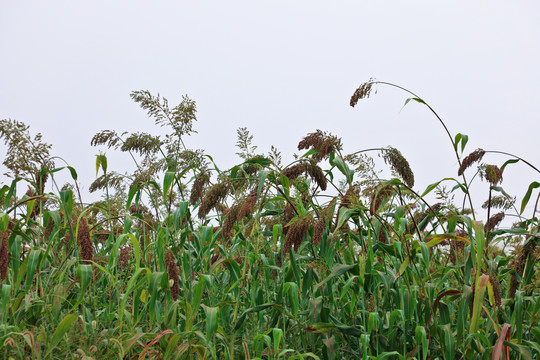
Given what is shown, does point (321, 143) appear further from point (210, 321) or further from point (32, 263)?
point (32, 263)

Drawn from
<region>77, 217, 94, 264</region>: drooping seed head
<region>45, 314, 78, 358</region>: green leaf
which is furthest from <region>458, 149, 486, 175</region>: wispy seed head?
<region>45, 314, 78, 358</region>: green leaf

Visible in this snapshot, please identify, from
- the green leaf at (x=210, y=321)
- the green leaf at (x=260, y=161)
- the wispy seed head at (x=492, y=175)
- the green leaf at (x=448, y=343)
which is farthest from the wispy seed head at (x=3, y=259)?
the wispy seed head at (x=492, y=175)

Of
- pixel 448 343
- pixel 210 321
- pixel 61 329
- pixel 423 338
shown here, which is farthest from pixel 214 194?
pixel 448 343

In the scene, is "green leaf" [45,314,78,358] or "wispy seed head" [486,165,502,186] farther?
"wispy seed head" [486,165,502,186]

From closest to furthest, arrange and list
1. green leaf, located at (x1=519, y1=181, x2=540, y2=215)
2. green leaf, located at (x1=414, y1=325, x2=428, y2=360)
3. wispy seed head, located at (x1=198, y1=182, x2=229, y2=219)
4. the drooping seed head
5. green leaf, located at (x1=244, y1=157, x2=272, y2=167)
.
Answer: the drooping seed head < green leaf, located at (x1=414, y1=325, x2=428, y2=360) < wispy seed head, located at (x1=198, y1=182, x2=229, y2=219) < green leaf, located at (x1=244, y1=157, x2=272, y2=167) < green leaf, located at (x1=519, y1=181, x2=540, y2=215)

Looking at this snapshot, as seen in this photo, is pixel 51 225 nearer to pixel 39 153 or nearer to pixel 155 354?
pixel 39 153

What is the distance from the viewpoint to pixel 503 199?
12.1ft

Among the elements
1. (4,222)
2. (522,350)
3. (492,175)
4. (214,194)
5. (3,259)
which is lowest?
(522,350)

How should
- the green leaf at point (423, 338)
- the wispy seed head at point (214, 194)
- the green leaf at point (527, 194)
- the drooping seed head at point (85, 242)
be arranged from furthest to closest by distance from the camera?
1. the green leaf at point (527, 194)
2. the wispy seed head at point (214, 194)
3. the green leaf at point (423, 338)
4. the drooping seed head at point (85, 242)

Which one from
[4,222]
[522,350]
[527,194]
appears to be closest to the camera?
[522,350]

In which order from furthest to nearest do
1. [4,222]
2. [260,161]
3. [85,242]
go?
1. [260,161]
2. [4,222]
3. [85,242]

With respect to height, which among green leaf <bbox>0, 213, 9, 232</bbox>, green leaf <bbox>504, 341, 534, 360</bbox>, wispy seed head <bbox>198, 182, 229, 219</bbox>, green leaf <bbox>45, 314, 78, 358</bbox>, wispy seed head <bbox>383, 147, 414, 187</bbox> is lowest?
green leaf <bbox>504, 341, 534, 360</bbox>

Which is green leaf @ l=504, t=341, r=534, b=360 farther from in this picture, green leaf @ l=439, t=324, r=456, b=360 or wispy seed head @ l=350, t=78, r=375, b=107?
wispy seed head @ l=350, t=78, r=375, b=107

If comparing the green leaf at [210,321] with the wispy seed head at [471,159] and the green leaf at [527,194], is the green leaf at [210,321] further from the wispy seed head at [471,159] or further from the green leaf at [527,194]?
the green leaf at [527,194]
